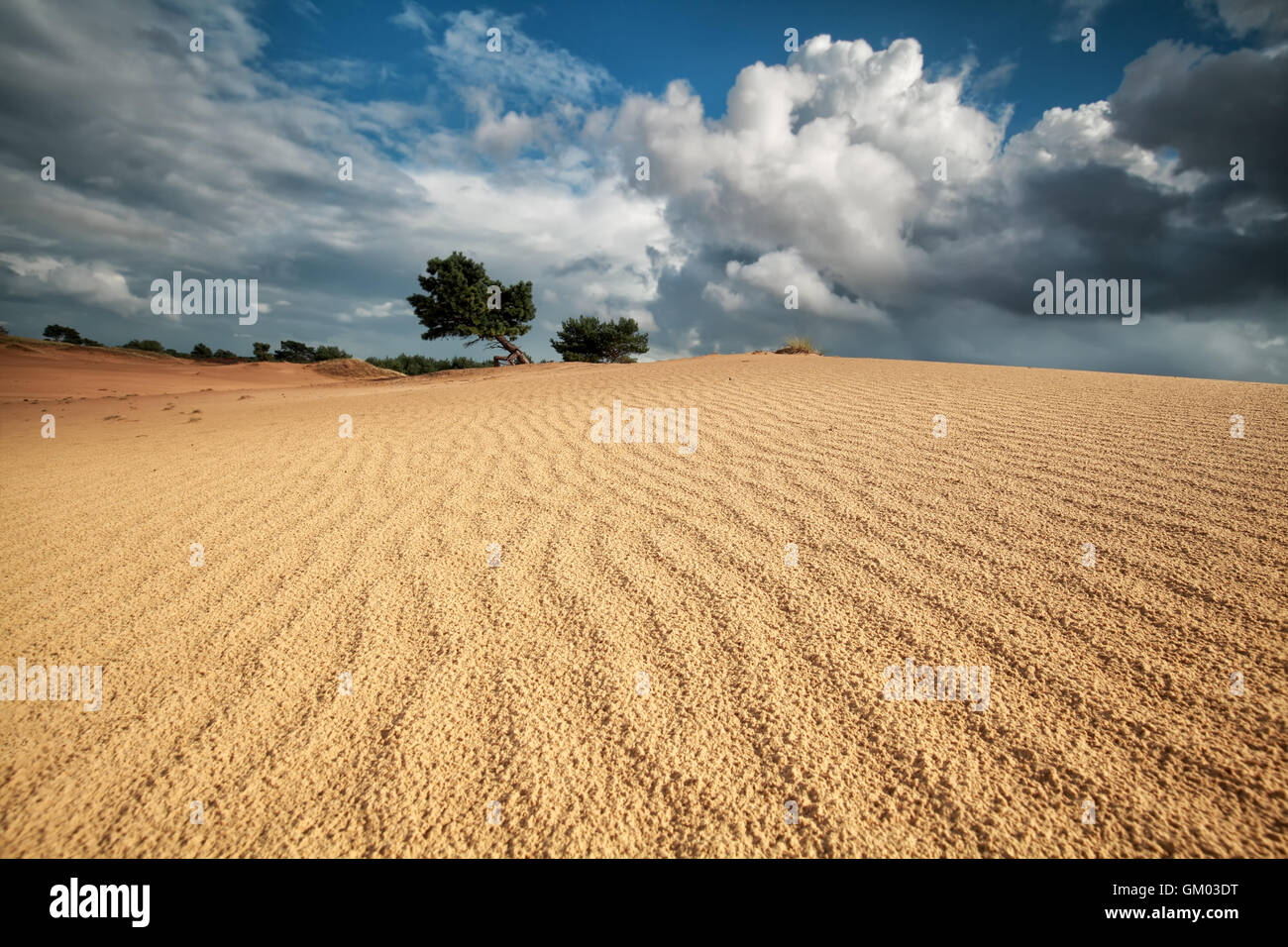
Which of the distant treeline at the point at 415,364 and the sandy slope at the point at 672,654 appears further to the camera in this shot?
the distant treeline at the point at 415,364

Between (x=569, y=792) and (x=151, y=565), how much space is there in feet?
9.47

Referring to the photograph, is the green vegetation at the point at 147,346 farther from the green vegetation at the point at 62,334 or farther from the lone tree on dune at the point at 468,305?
the lone tree on dune at the point at 468,305

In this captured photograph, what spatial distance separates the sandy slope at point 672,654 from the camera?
135cm

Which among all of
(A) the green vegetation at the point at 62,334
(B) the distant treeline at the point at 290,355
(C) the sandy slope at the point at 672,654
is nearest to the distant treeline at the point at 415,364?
(B) the distant treeline at the point at 290,355

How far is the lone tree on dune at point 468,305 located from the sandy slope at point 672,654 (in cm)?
2283

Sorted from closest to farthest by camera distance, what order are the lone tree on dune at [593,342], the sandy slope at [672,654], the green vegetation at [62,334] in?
the sandy slope at [672,654] → the green vegetation at [62,334] → the lone tree on dune at [593,342]

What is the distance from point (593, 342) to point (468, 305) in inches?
322

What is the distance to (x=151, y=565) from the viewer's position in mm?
2871

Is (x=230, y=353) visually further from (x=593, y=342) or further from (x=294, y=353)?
(x=593, y=342)

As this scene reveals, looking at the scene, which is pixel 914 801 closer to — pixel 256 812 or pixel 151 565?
pixel 256 812

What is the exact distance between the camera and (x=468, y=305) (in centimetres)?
2522

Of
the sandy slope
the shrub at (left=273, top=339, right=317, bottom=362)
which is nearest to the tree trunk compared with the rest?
the shrub at (left=273, top=339, right=317, bottom=362)
